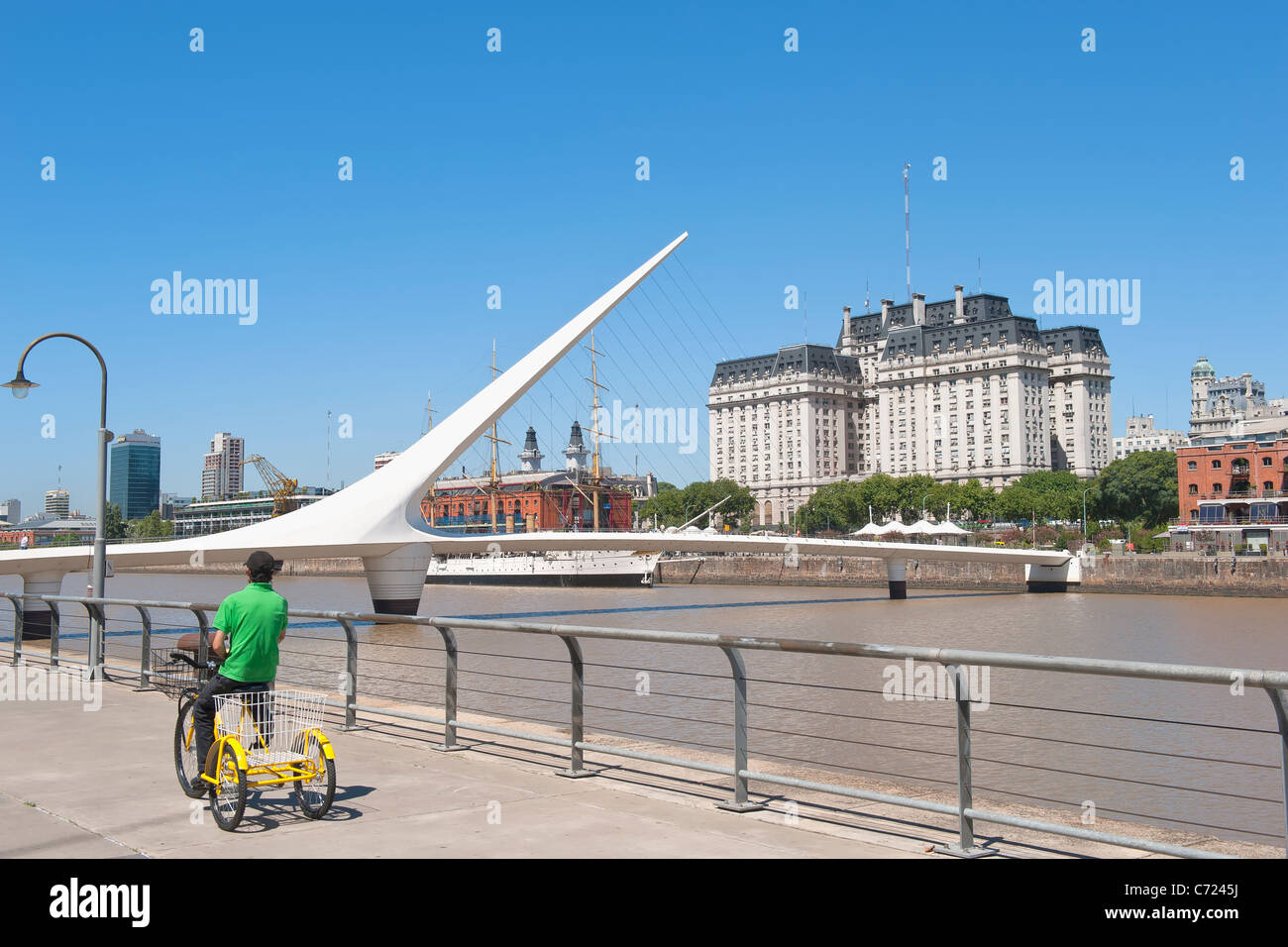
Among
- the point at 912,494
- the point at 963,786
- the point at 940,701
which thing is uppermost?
the point at 912,494

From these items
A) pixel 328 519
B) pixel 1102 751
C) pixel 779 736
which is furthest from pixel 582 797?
pixel 328 519

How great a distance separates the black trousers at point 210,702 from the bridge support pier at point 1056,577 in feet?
172

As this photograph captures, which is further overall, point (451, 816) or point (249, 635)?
point (249, 635)

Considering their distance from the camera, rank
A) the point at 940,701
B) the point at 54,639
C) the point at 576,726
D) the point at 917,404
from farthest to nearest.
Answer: the point at 917,404 < the point at 940,701 < the point at 54,639 < the point at 576,726

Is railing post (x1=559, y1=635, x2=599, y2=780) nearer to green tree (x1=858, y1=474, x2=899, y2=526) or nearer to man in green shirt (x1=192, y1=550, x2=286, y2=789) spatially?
man in green shirt (x1=192, y1=550, x2=286, y2=789)

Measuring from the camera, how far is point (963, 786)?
470 cm

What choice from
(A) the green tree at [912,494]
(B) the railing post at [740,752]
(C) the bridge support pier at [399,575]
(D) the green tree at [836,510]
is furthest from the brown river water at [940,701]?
(D) the green tree at [836,510]

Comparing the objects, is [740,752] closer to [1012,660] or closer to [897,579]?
[1012,660]

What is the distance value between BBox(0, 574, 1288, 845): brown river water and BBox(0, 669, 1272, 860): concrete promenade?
0.49m

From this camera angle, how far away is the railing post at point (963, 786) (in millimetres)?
4617

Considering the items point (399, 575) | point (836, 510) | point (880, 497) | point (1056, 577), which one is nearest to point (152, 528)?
point (836, 510)

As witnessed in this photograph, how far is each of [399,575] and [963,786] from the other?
108ft

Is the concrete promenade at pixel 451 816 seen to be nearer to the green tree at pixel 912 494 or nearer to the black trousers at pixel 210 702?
the black trousers at pixel 210 702
